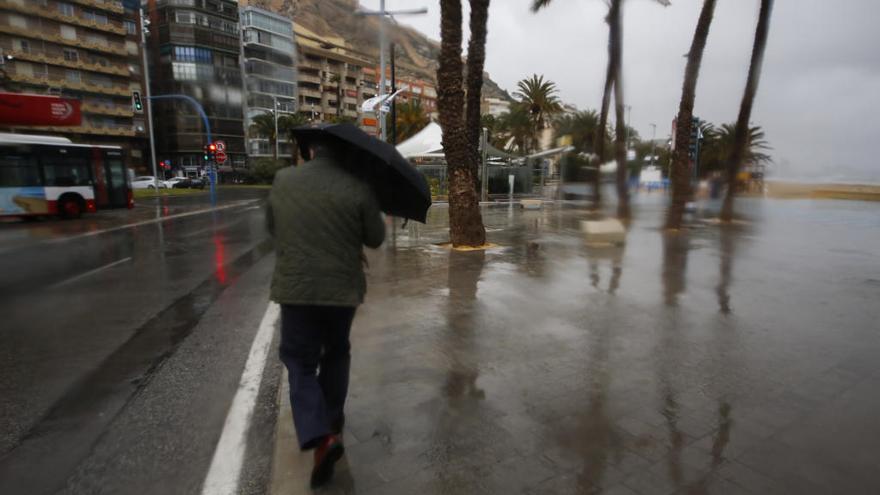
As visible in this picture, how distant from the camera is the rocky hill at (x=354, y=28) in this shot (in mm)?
10125

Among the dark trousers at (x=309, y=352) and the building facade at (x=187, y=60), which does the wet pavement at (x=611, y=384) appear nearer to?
the dark trousers at (x=309, y=352)

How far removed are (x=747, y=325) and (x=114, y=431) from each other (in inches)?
212

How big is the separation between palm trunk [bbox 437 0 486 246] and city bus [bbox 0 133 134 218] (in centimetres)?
1544

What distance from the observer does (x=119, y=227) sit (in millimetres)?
16859

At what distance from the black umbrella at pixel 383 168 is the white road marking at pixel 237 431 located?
1.62 metres

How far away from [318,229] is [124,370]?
120 inches

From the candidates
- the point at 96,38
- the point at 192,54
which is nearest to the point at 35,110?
the point at 96,38

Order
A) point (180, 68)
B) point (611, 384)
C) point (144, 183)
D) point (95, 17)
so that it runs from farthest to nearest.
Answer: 1. point (180, 68)
2. point (95, 17)
3. point (144, 183)
4. point (611, 384)

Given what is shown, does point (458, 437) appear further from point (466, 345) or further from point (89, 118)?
point (89, 118)

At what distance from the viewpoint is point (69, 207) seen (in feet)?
63.1

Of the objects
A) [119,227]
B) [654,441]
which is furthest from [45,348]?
[119,227]

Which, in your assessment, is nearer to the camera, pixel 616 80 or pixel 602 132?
pixel 616 80

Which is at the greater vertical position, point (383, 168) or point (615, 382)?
point (383, 168)

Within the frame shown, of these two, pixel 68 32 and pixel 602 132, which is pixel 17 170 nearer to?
pixel 602 132
